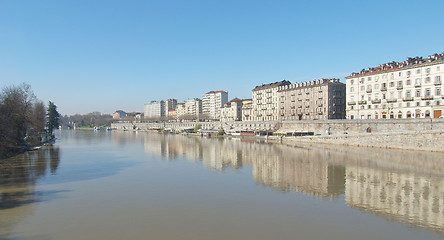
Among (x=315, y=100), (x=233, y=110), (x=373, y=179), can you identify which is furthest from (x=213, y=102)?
(x=373, y=179)

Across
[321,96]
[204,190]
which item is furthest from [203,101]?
[204,190]

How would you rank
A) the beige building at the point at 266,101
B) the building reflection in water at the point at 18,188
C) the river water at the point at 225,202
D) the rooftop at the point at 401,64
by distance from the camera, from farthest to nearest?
the beige building at the point at 266,101 → the rooftop at the point at 401,64 → the building reflection in water at the point at 18,188 → the river water at the point at 225,202

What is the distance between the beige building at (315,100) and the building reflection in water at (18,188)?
58.0 meters

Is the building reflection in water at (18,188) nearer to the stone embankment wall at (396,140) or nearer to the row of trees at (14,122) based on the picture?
the row of trees at (14,122)

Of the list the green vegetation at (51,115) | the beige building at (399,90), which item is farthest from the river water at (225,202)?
the green vegetation at (51,115)

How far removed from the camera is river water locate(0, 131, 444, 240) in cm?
1277

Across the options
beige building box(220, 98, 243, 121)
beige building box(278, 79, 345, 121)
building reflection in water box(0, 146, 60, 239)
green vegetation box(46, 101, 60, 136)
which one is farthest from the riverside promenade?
green vegetation box(46, 101, 60, 136)

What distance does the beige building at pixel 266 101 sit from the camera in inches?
3546

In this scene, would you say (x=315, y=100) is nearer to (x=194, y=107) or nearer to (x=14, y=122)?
(x=14, y=122)

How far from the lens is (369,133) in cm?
4503

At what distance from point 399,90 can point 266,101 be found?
148ft

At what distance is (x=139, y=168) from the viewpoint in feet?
96.8

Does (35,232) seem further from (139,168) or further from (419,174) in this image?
(419,174)

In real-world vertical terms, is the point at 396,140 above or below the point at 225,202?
above
